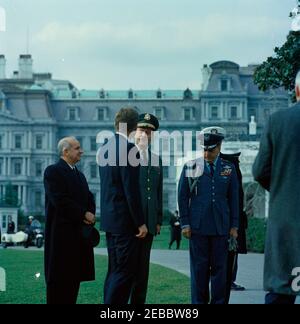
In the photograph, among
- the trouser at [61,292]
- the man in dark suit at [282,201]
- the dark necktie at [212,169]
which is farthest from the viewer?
the dark necktie at [212,169]

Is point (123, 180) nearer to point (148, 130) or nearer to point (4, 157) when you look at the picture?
point (148, 130)

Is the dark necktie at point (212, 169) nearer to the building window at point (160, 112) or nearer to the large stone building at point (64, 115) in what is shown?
the large stone building at point (64, 115)

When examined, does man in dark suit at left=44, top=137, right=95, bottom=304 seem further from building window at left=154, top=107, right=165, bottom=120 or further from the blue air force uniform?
building window at left=154, top=107, right=165, bottom=120

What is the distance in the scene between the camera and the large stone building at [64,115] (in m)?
55.4

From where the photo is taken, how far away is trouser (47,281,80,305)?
5.44 meters

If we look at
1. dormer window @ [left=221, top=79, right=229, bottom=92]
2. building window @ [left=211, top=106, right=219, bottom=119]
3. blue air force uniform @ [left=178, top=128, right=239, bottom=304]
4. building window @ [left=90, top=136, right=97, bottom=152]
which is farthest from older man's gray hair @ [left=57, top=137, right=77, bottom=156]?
building window @ [left=90, top=136, right=97, bottom=152]

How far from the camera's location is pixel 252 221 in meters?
19.6

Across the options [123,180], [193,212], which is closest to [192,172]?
[193,212]

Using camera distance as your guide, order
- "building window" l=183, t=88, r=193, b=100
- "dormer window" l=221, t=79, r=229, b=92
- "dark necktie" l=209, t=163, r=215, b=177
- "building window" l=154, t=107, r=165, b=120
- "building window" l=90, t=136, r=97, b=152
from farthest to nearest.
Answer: "building window" l=90, t=136, r=97, b=152
"building window" l=183, t=88, r=193, b=100
"building window" l=154, t=107, r=165, b=120
"dormer window" l=221, t=79, r=229, b=92
"dark necktie" l=209, t=163, r=215, b=177

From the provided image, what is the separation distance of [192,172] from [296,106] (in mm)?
1942

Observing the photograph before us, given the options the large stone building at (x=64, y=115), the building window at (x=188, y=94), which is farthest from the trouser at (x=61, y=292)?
the building window at (x=188, y=94)

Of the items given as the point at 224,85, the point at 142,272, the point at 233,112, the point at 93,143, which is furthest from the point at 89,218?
the point at 93,143

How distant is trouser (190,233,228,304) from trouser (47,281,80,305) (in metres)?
0.88
